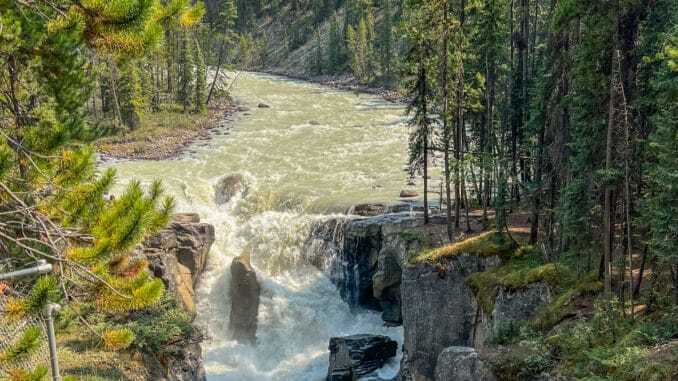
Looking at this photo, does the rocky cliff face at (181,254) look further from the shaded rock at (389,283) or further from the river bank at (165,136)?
the river bank at (165,136)

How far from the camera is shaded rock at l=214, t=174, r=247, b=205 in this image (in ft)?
113

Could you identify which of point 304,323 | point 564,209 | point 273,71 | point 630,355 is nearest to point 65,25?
point 630,355

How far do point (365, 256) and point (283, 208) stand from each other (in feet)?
23.5

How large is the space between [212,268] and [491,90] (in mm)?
16448

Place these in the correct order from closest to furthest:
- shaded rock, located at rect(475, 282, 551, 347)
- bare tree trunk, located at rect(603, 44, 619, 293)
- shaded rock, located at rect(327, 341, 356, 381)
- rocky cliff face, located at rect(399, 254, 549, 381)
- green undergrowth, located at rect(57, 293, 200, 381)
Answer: bare tree trunk, located at rect(603, 44, 619, 293), green undergrowth, located at rect(57, 293, 200, 381), shaded rock, located at rect(475, 282, 551, 347), rocky cliff face, located at rect(399, 254, 549, 381), shaded rock, located at rect(327, 341, 356, 381)

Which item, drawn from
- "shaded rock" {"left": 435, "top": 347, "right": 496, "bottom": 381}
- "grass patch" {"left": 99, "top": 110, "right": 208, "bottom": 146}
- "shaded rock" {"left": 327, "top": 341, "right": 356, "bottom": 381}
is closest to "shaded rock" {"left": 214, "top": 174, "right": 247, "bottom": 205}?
"shaded rock" {"left": 327, "top": 341, "right": 356, "bottom": 381}

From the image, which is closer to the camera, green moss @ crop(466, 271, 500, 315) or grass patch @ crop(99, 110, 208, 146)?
green moss @ crop(466, 271, 500, 315)

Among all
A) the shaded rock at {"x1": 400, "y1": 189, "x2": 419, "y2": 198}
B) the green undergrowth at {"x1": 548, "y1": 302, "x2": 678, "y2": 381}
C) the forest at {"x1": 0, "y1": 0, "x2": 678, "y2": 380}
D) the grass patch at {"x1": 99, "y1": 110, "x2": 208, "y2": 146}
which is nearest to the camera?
the forest at {"x1": 0, "y1": 0, "x2": 678, "y2": 380}

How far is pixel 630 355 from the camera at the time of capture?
11.3 meters

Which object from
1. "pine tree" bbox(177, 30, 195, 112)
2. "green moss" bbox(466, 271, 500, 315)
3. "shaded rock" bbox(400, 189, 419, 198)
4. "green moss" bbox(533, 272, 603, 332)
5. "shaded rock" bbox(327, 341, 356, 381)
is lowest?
"shaded rock" bbox(327, 341, 356, 381)

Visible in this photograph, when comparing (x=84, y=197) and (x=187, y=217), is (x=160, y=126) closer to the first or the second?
(x=187, y=217)

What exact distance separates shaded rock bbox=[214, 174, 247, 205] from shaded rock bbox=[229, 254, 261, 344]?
7.54 meters

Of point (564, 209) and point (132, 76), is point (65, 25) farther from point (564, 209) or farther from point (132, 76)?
point (132, 76)

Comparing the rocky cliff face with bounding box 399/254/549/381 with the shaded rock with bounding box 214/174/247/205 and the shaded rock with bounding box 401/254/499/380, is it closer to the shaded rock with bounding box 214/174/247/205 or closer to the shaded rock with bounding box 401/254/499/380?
the shaded rock with bounding box 401/254/499/380
